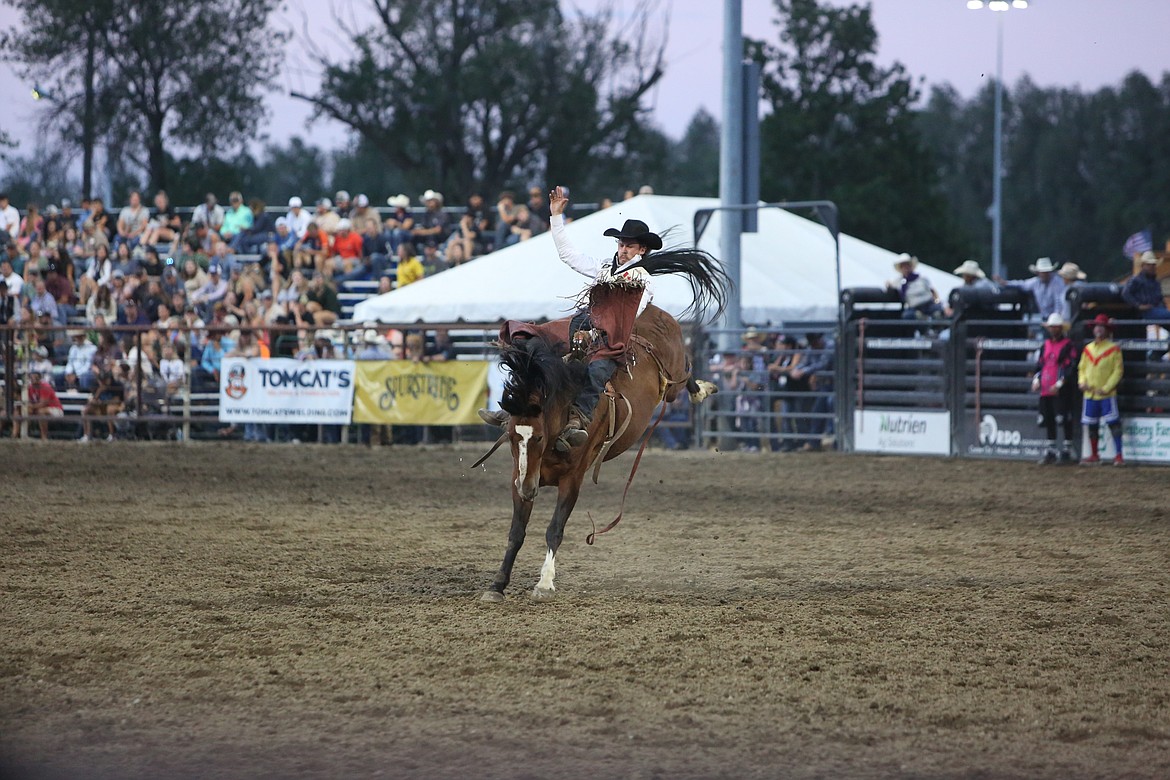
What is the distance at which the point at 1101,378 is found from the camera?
13.6 meters

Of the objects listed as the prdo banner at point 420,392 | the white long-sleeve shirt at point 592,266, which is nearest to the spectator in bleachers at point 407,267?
the prdo banner at point 420,392

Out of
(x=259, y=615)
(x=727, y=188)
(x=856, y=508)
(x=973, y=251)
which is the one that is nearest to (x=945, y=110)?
(x=973, y=251)

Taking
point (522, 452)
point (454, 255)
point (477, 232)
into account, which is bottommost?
point (522, 452)

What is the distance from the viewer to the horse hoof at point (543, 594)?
6.76 meters

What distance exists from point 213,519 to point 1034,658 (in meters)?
6.44

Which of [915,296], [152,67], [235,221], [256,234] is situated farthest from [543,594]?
[152,67]

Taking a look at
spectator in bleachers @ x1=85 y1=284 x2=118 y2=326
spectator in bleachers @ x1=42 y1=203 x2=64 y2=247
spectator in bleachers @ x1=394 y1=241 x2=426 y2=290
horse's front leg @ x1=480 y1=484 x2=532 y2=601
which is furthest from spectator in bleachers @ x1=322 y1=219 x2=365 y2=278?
horse's front leg @ x1=480 y1=484 x2=532 y2=601

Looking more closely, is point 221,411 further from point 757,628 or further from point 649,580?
point 757,628

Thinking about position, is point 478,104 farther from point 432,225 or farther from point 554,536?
point 554,536

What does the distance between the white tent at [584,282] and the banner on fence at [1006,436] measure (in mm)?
2991

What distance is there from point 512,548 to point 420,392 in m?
10.2

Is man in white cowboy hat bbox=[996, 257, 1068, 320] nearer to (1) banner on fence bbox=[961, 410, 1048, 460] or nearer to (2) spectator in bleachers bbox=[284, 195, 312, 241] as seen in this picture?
(1) banner on fence bbox=[961, 410, 1048, 460]

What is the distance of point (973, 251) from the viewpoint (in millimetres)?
46750

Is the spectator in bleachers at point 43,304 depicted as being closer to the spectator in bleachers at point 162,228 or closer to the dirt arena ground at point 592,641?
the spectator in bleachers at point 162,228
